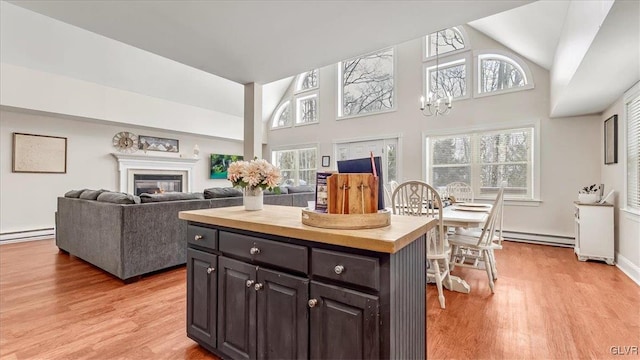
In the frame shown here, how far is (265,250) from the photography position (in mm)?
1405

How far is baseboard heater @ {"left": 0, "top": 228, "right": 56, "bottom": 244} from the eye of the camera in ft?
15.1

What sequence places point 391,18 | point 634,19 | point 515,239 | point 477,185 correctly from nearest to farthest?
1. point 634,19
2. point 391,18
3. point 515,239
4. point 477,185

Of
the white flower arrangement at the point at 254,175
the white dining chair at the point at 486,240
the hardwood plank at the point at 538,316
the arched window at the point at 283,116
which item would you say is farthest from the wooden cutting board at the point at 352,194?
the arched window at the point at 283,116

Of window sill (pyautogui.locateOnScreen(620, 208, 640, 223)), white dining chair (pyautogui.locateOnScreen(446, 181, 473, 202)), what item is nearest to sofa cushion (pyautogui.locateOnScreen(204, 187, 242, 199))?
white dining chair (pyautogui.locateOnScreen(446, 181, 473, 202))

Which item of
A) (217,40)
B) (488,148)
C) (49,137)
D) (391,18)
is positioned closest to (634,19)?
(391,18)

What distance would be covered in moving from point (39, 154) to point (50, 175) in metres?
0.40

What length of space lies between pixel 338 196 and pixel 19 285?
3554 millimetres

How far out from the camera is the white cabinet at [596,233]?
3416 mm

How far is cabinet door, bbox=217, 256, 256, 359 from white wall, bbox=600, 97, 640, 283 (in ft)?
12.5

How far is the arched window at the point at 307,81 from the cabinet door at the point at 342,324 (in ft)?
22.7

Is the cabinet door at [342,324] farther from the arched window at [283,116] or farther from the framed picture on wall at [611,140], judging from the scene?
the arched window at [283,116]

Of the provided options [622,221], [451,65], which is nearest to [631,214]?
[622,221]

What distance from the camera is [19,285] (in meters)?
2.77

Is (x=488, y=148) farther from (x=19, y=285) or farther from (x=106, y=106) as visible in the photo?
(x=106, y=106)
